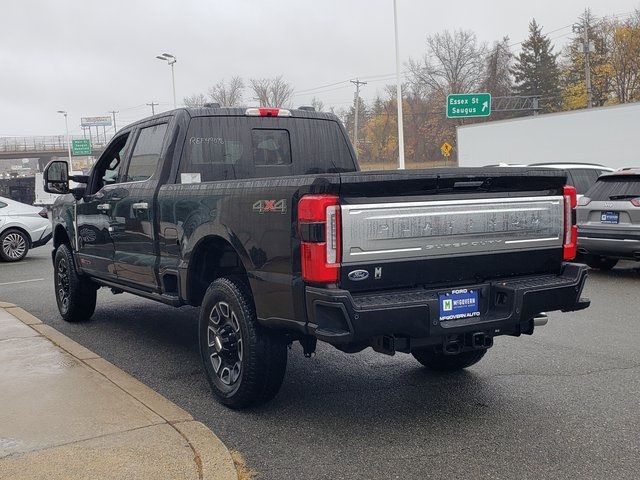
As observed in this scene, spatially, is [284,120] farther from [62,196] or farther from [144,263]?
[62,196]

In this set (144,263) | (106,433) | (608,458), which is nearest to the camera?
(608,458)

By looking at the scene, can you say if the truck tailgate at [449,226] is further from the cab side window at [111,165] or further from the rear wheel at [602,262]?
the rear wheel at [602,262]

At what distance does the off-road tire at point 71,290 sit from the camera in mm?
7648

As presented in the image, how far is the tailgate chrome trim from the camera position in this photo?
12.8ft

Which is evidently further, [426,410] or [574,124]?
[574,124]

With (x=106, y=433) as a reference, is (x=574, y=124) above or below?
above

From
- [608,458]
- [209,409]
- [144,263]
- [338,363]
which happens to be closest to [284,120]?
[144,263]

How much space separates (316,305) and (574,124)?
22.3 meters

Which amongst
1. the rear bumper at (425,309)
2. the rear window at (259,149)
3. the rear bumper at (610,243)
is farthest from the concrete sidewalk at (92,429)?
the rear bumper at (610,243)

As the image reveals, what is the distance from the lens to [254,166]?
6070 millimetres

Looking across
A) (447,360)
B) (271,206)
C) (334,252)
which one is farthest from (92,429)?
(447,360)

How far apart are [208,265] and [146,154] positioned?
154 centimetres

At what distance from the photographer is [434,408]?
4.78 m

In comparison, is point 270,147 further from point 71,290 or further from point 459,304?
point 71,290
